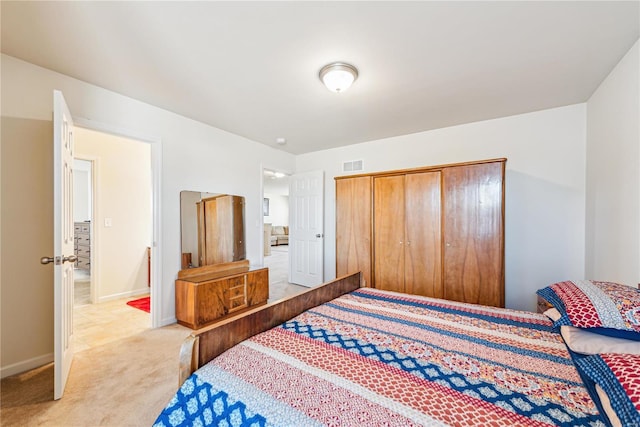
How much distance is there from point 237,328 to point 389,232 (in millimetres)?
2532

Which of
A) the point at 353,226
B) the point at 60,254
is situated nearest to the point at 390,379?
the point at 60,254

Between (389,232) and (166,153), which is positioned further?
(389,232)

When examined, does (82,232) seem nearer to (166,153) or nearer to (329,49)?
(166,153)

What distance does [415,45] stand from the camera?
1.91 m

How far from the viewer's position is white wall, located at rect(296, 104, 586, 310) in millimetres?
2908

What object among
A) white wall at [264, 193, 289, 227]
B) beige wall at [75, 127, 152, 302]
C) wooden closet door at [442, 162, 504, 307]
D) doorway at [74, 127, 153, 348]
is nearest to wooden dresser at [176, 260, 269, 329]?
doorway at [74, 127, 153, 348]

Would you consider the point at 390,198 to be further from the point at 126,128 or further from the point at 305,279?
the point at 126,128

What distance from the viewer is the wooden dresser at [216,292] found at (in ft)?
9.45

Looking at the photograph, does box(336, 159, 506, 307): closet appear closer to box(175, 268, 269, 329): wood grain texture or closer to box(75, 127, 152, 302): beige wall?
box(175, 268, 269, 329): wood grain texture

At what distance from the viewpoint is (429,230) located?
3.20 meters

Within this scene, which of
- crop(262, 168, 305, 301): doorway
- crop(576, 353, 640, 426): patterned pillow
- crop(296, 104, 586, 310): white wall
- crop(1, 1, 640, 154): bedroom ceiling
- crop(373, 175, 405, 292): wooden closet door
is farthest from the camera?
crop(262, 168, 305, 301): doorway

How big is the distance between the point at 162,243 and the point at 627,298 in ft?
12.0

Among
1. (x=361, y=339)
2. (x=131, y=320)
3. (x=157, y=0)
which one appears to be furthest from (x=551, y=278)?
(x=131, y=320)

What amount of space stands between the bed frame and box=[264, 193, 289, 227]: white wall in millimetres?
9697
